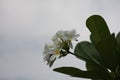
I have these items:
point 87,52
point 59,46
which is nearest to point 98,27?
point 87,52

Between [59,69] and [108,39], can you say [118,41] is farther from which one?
[59,69]

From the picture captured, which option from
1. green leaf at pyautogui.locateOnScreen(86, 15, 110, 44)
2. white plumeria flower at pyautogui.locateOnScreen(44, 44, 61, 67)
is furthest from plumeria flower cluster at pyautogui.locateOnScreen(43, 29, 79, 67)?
green leaf at pyautogui.locateOnScreen(86, 15, 110, 44)

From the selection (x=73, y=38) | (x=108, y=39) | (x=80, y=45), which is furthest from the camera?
(x=80, y=45)

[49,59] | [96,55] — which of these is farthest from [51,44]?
[96,55]

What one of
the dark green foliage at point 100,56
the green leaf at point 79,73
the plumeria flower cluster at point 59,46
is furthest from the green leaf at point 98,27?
the green leaf at point 79,73

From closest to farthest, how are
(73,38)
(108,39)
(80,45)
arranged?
(108,39), (73,38), (80,45)

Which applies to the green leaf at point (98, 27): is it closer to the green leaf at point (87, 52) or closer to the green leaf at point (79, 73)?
the green leaf at point (87, 52)

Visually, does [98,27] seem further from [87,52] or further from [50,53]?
[50,53]
